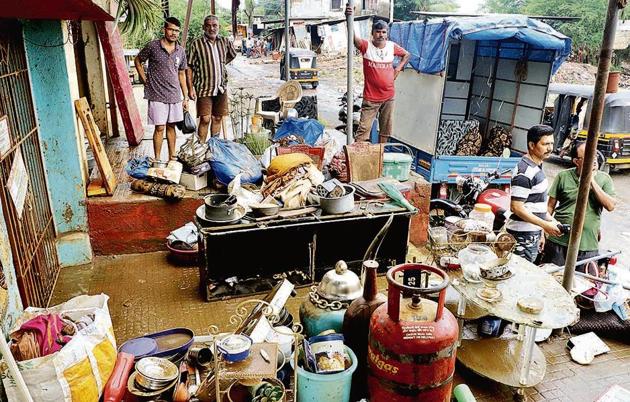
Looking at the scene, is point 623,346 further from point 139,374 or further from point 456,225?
point 139,374

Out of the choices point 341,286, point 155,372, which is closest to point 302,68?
point 341,286

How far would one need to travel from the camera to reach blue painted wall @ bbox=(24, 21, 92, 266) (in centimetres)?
539

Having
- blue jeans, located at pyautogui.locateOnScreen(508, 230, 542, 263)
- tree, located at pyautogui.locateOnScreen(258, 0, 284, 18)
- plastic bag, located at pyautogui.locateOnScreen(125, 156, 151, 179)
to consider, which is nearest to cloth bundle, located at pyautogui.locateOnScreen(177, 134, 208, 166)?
plastic bag, located at pyautogui.locateOnScreen(125, 156, 151, 179)

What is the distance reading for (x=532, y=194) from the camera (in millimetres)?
5031

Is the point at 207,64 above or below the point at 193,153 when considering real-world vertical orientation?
above

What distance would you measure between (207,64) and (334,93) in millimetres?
19724

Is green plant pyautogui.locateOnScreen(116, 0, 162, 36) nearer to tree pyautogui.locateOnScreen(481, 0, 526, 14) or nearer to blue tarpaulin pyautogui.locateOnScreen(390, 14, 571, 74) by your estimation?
blue tarpaulin pyautogui.locateOnScreen(390, 14, 571, 74)

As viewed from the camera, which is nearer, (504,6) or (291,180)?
(291,180)

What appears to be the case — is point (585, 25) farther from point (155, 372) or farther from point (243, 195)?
point (155, 372)

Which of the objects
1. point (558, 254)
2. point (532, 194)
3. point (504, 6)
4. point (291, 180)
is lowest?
point (558, 254)

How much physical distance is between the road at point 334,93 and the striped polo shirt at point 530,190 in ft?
12.7

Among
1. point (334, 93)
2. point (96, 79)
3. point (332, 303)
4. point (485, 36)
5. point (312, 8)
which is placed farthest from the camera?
point (312, 8)

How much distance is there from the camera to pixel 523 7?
3850 centimetres

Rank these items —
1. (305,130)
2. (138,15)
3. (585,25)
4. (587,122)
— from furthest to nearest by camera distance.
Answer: (585,25), (587,122), (305,130), (138,15)
